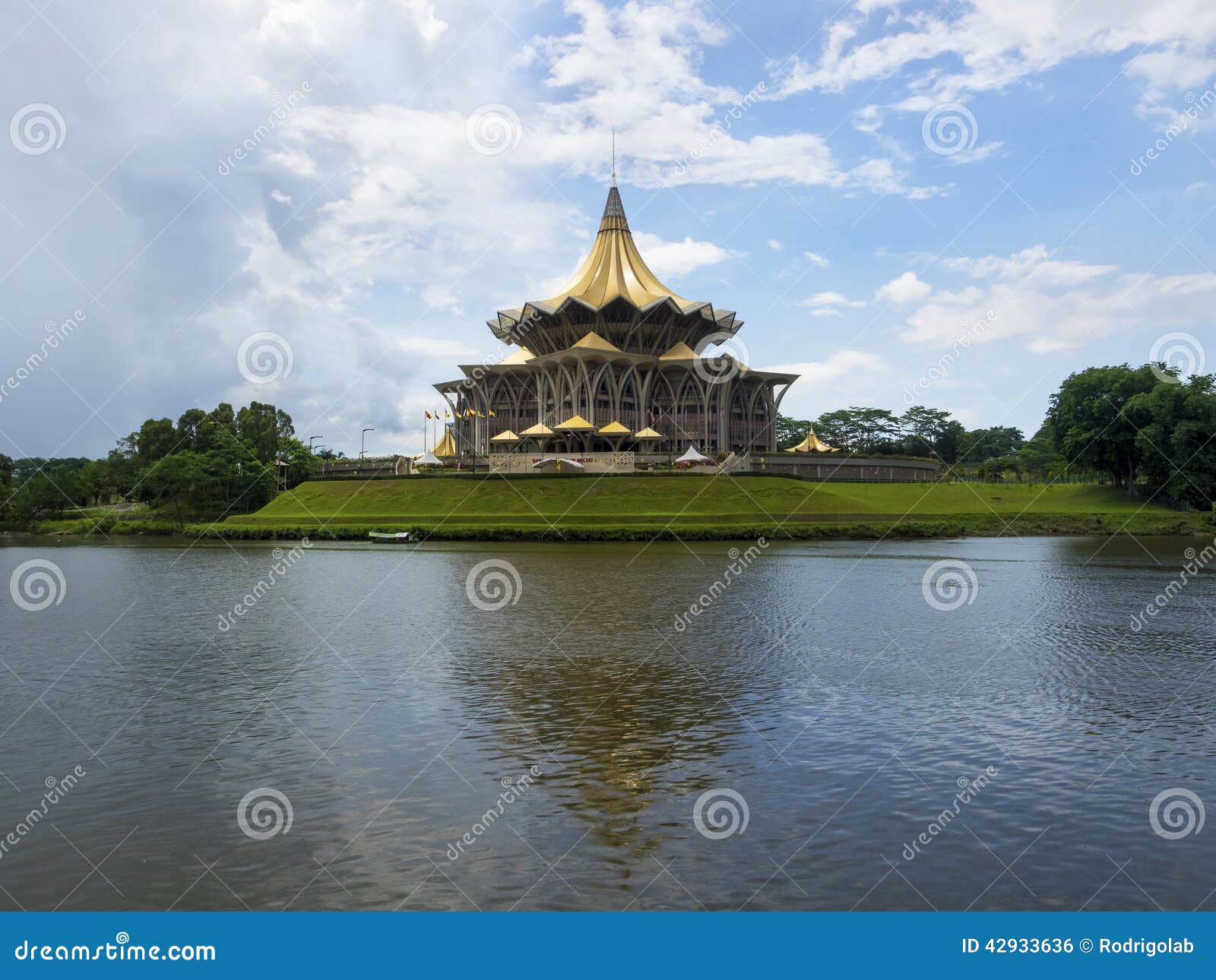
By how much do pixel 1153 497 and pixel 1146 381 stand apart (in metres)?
9.41

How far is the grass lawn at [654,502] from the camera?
200 feet

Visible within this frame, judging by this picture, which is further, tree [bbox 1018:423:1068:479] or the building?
tree [bbox 1018:423:1068:479]

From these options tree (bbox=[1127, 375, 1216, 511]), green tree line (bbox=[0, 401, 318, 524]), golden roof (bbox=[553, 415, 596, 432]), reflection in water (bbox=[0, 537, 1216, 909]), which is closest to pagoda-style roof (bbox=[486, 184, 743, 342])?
golden roof (bbox=[553, 415, 596, 432])

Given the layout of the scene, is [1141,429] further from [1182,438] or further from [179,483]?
[179,483]

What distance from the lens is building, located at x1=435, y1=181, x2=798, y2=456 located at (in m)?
90.4

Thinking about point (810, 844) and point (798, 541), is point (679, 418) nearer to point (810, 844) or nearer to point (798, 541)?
point (798, 541)

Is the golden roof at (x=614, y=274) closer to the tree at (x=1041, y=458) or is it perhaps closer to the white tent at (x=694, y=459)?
the white tent at (x=694, y=459)

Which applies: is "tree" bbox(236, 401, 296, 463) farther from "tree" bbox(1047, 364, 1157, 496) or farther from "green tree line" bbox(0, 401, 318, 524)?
"tree" bbox(1047, 364, 1157, 496)

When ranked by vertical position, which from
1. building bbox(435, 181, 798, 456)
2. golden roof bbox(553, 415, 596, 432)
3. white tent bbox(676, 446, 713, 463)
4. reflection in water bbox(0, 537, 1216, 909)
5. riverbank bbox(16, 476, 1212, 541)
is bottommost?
reflection in water bbox(0, 537, 1216, 909)

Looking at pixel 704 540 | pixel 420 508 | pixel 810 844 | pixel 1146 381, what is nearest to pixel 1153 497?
pixel 1146 381

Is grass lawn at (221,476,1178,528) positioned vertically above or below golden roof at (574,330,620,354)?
below

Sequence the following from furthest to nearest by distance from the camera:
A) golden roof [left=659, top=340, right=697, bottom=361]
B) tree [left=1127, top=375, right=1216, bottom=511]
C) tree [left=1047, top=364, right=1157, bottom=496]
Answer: golden roof [left=659, top=340, right=697, bottom=361] → tree [left=1047, top=364, right=1157, bottom=496] → tree [left=1127, top=375, right=1216, bottom=511]

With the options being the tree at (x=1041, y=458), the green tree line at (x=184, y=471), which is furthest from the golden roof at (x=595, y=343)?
the tree at (x=1041, y=458)

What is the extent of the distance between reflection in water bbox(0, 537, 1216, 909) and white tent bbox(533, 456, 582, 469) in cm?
4913
